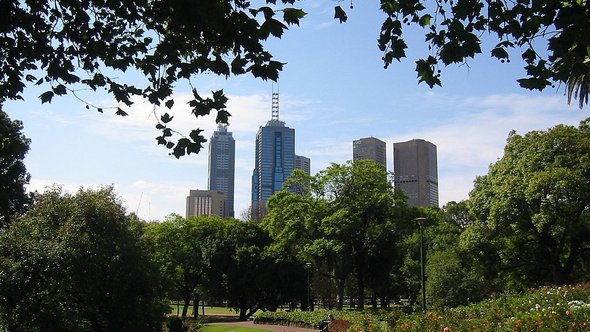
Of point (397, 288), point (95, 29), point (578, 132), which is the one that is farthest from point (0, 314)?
point (397, 288)

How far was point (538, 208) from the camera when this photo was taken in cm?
2614

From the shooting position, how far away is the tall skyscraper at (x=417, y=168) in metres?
98.5

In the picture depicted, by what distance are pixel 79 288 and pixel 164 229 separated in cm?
2533

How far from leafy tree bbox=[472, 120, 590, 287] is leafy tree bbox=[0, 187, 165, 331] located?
711 inches

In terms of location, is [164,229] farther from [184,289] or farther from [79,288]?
[79,288]

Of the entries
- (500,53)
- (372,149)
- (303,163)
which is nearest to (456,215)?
(372,149)

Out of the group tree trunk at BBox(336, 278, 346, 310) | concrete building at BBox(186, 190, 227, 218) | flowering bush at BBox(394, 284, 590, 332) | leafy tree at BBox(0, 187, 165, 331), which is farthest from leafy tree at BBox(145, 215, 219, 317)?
concrete building at BBox(186, 190, 227, 218)

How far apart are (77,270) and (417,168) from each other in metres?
86.7

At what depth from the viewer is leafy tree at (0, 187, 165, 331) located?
18781 mm

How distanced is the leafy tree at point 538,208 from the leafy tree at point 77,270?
18.1 m

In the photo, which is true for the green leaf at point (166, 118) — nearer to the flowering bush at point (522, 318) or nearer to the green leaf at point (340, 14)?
the green leaf at point (340, 14)

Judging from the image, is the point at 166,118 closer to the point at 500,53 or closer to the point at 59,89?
the point at 59,89

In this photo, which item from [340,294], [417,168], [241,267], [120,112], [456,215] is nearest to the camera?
[120,112]

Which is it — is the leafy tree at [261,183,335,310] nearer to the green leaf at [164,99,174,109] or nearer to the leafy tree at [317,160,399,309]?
the leafy tree at [317,160,399,309]
